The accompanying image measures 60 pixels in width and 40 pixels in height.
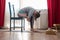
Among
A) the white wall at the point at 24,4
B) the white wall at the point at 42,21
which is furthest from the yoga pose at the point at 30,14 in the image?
the white wall at the point at 24,4

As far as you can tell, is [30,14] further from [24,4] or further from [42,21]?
[24,4]

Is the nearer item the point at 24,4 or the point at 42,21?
the point at 42,21

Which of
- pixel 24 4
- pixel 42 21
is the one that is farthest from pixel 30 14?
pixel 24 4

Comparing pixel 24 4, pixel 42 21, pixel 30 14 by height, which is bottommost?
pixel 42 21

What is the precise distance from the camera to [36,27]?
20.1 ft

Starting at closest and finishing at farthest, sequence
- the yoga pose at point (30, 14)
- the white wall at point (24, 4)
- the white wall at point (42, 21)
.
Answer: the yoga pose at point (30, 14), the white wall at point (42, 21), the white wall at point (24, 4)

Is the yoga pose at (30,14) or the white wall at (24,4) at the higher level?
the white wall at (24,4)

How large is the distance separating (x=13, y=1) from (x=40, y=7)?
1057 mm

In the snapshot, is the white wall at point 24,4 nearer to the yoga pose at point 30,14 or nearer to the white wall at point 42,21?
the white wall at point 42,21

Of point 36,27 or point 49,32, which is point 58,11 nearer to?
point 36,27

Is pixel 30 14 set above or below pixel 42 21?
above

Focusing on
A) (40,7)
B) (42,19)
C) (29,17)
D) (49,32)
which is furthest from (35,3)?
(49,32)

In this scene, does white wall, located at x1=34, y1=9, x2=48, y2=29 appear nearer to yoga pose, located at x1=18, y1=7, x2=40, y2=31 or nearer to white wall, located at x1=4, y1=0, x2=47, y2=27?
white wall, located at x1=4, y1=0, x2=47, y2=27

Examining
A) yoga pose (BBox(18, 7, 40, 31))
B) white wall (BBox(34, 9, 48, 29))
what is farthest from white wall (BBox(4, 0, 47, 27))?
yoga pose (BBox(18, 7, 40, 31))
